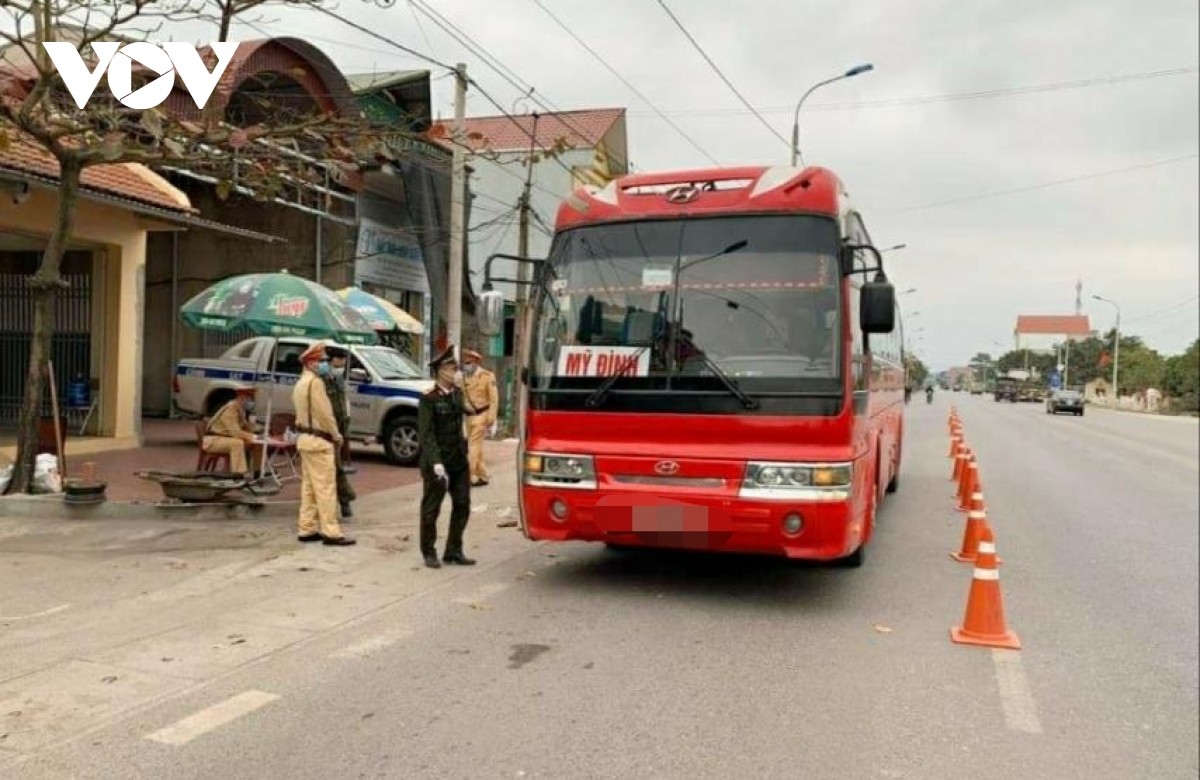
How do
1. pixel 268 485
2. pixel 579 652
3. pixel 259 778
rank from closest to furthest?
pixel 259 778 → pixel 579 652 → pixel 268 485

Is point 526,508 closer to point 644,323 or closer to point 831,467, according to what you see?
point 644,323

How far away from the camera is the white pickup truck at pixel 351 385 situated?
549 inches

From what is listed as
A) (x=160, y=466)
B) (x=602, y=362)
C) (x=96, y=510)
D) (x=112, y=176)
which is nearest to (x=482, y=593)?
(x=602, y=362)

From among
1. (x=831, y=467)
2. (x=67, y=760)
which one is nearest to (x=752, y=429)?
(x=831, y=467)

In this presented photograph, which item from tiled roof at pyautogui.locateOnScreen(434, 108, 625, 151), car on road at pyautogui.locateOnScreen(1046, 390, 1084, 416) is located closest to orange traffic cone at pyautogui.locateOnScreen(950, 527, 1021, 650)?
car on road at pyautogui.locateOnScreen(1046, 390, 1084, 416)

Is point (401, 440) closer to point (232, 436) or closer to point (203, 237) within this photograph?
point (232, 436)

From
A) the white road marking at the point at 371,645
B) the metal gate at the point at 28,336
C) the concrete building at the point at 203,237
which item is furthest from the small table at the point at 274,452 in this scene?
the white road marking at the point at 371,645

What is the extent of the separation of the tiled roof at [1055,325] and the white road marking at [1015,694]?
1.83 meters

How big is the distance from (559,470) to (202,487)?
14.8 feet

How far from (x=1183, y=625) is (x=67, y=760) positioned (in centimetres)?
626

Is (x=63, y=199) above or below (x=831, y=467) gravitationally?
above

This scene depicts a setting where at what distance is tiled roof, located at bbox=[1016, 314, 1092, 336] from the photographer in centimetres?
401

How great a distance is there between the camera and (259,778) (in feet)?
11.9

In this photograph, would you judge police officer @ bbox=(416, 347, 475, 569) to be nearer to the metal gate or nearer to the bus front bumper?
the bus front bumper
